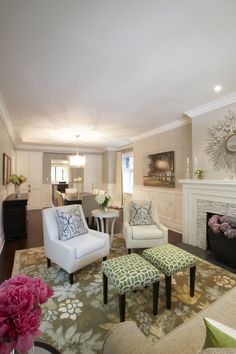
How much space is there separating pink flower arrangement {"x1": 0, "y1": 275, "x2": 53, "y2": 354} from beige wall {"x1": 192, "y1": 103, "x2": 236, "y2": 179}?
329cm

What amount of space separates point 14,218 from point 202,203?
12.7 ft

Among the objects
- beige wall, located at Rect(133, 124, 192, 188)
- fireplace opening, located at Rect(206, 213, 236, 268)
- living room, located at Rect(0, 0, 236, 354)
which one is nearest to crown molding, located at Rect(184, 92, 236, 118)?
living room, located at Rect(0, 0, 236, 354)

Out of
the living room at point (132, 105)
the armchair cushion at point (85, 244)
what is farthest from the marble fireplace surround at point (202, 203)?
the armchair cushion at point (85, 244)

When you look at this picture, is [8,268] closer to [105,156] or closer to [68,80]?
[68,80]

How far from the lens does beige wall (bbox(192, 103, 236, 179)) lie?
10.7ft

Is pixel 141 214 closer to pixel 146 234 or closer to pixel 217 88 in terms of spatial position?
pixel 146 234

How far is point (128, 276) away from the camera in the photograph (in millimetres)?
1714

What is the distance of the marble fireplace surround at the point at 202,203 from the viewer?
3029 mm

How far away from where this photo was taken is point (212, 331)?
0.69 meters

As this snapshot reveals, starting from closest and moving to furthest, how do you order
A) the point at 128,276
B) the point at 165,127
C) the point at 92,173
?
the point at 128,276, the point at 165,127, the point at 92,173

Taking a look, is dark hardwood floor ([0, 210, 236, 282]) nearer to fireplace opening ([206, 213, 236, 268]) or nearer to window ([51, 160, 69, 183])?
fireplace opening ([206, 213, 236, 268])

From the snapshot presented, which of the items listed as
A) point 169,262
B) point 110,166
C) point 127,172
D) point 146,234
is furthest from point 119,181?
point 169,262

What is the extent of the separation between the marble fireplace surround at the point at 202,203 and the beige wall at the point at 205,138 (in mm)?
231

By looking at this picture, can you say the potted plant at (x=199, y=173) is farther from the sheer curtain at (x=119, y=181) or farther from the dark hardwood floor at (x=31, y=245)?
the sheer curtain at (x=119, y=181)
